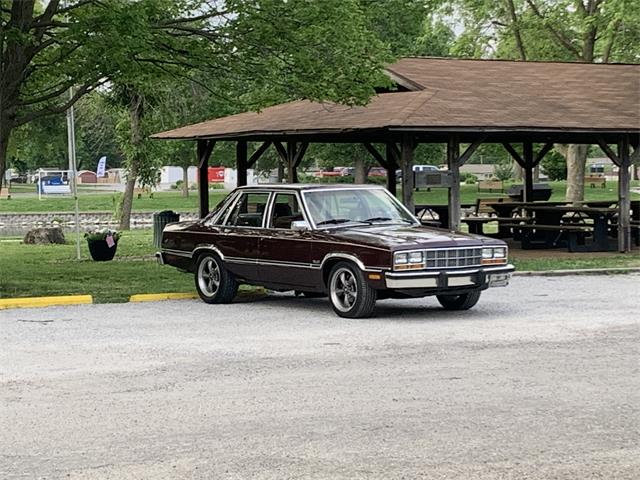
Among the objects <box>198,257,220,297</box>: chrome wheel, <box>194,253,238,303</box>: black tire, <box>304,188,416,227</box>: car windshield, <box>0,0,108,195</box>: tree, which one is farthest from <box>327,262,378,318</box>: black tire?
<box>0,0,108,195</box>: tree

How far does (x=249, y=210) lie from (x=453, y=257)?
3230 mm

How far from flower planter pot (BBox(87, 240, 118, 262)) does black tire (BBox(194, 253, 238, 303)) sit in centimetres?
831

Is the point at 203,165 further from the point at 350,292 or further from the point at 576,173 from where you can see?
the point at 576,173

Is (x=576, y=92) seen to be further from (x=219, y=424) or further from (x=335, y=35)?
(x=219, y=424)

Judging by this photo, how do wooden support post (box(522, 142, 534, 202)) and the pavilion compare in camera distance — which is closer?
the pavilion

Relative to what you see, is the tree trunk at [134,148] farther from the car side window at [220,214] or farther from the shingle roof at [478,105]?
the car side window at [220,214]

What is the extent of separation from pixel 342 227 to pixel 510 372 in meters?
4.55

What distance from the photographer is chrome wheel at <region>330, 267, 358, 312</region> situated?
39.4 feet

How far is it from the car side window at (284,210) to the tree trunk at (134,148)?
76.5 ft

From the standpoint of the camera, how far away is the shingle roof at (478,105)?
19812 millimetres

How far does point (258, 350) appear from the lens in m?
9.81

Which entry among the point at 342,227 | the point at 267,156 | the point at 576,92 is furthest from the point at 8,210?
the point at 342,227

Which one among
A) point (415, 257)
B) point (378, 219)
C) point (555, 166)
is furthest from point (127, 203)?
point (555, 166)

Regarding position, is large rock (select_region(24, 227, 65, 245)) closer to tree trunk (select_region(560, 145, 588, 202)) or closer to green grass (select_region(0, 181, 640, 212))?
green grass (select_region(0, 181, 640, 212))
